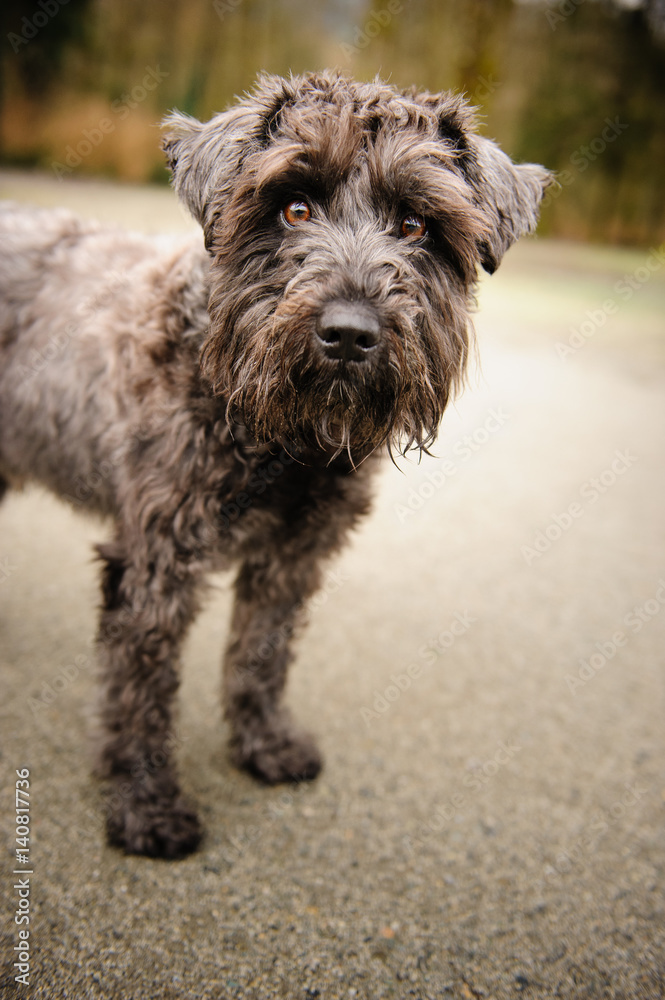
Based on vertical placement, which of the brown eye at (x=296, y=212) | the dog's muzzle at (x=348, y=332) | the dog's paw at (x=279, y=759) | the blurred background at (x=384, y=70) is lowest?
the dog's paw at (x=279, y=759)

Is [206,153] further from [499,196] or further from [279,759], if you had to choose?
[279,759]

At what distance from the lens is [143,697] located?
2.34 m

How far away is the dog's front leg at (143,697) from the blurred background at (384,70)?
6.39 m

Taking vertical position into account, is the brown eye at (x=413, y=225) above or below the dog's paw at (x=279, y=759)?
above

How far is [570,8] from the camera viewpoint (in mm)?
9836

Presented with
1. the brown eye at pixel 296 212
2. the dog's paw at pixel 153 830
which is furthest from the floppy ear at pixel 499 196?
the dog's paw at pixel 153 830

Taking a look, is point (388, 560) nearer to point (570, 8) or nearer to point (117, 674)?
point (117, 674)

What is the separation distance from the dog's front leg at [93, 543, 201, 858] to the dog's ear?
116 cm

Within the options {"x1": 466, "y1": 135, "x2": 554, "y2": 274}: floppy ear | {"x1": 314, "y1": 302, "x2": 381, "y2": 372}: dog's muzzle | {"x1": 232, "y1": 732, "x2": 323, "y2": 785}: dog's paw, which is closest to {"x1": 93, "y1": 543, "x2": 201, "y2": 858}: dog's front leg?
{"x1": 232, "y1": 732, "x2": 323, "y2": 785}: dog's paw

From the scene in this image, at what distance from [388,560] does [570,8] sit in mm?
10096

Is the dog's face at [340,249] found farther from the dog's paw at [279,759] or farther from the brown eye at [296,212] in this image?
the dog's paw at [279,759]

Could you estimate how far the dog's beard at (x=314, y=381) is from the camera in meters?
1.82

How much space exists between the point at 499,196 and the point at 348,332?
0.88 meters

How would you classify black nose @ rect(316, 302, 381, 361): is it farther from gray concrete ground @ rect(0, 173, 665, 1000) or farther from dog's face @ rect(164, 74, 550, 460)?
Answer: gray concrete ground @ rect(0, 173, 665, 1000)
